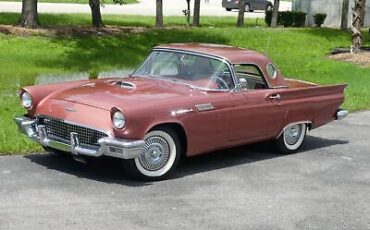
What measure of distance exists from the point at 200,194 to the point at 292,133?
2.36 meters

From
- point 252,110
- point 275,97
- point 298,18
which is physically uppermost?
point 298,18

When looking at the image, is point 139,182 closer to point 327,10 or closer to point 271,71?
point 271,71

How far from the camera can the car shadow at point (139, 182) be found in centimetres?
657

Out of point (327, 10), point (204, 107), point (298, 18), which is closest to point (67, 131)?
point (204, 107)

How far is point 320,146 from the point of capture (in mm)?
8594

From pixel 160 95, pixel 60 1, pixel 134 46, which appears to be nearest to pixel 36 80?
pixel 134 46

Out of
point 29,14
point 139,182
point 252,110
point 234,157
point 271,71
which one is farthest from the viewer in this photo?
point 29,14

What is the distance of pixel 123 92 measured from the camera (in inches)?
264

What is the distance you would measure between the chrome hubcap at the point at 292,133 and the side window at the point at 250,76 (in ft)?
2.27

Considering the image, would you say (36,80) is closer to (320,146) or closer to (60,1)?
(320,146)

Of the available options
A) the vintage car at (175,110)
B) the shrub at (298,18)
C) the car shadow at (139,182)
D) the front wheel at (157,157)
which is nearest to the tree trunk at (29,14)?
the shrub at (298,18)

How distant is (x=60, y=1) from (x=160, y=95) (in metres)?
32.9

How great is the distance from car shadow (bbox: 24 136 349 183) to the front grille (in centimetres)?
38

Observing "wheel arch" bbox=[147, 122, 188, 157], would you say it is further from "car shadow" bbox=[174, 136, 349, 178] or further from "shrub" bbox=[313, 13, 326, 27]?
"shrub" bbox=[313, 13, 326, 27]
